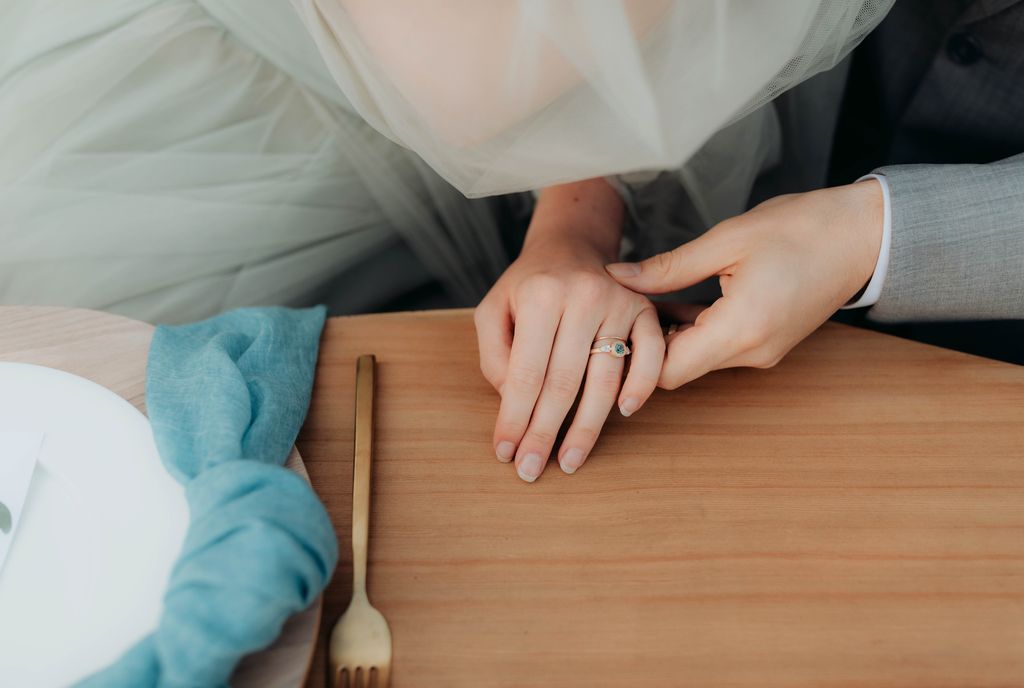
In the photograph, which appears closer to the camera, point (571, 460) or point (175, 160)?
point (571, 460)

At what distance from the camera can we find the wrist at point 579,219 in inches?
25.5

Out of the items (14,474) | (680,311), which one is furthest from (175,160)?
(680,311)

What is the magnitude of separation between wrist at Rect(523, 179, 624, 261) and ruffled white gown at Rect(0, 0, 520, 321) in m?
0.18

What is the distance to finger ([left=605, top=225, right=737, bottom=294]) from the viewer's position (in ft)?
1.71

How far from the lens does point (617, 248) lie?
70 centimetres

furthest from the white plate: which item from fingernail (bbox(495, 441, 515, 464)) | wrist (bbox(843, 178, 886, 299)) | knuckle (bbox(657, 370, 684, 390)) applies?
wrist (bbox(843, 178, 886, 299))

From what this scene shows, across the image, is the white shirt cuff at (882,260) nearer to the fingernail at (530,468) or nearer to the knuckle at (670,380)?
the knuckle at (670,380)

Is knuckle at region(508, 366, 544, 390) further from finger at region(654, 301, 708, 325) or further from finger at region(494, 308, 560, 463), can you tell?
finger at region(654, 301, 708, 325)

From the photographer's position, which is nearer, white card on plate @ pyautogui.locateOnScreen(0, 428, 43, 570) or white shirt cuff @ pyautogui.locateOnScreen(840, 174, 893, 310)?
white card on plate @ pyautogui.locateOnScreen(0, 428, 43, 570)

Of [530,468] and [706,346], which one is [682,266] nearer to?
[706,346]

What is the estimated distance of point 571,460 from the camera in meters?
0.47

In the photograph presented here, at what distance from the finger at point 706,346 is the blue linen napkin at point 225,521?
24 centimetres

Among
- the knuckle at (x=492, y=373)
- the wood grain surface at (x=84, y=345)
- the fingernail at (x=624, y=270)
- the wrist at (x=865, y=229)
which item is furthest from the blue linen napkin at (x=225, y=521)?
the wrist at (x=865, y=229)

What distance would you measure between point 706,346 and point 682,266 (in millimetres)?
67
